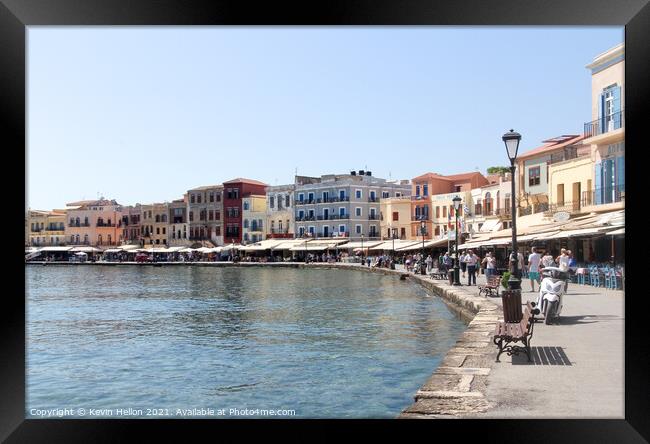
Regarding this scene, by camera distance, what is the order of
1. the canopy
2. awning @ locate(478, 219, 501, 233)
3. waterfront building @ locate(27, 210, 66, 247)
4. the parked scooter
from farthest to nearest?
waterfront building @ locate(27, 210, 66, 247), the canopy, awning @ locate(478, 219, 501, 233), the parked scooter

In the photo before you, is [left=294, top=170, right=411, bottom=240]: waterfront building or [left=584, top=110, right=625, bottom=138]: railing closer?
[left=584, top=110, right=625, bottom=138]: railing

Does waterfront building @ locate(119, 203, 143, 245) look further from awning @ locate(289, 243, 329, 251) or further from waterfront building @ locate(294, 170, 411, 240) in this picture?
awning @ locate(289, 243, 329, 251)

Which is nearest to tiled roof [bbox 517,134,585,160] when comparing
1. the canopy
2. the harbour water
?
the harbour water

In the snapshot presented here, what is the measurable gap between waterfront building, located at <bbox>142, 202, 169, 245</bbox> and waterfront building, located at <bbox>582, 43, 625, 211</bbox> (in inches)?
2770

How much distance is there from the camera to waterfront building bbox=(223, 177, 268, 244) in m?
81.4

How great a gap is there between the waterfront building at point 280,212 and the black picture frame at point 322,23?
71.7m

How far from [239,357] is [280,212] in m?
65.3

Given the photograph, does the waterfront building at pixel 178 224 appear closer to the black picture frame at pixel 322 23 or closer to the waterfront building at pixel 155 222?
the waterfront building at pixel 155 222

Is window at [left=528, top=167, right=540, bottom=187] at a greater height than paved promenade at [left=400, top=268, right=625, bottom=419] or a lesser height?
greater

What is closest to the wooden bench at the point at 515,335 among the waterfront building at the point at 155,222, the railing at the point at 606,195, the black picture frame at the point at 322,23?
the black picture frame at the point at 322,23

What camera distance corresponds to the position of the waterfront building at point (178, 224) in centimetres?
8625

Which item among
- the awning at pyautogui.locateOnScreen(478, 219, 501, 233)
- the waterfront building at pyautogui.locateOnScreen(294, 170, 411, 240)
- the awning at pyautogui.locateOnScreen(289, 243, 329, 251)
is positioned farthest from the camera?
the waterfront building at pyautogui.locateOnScreen(294, 170, 411, 240)
